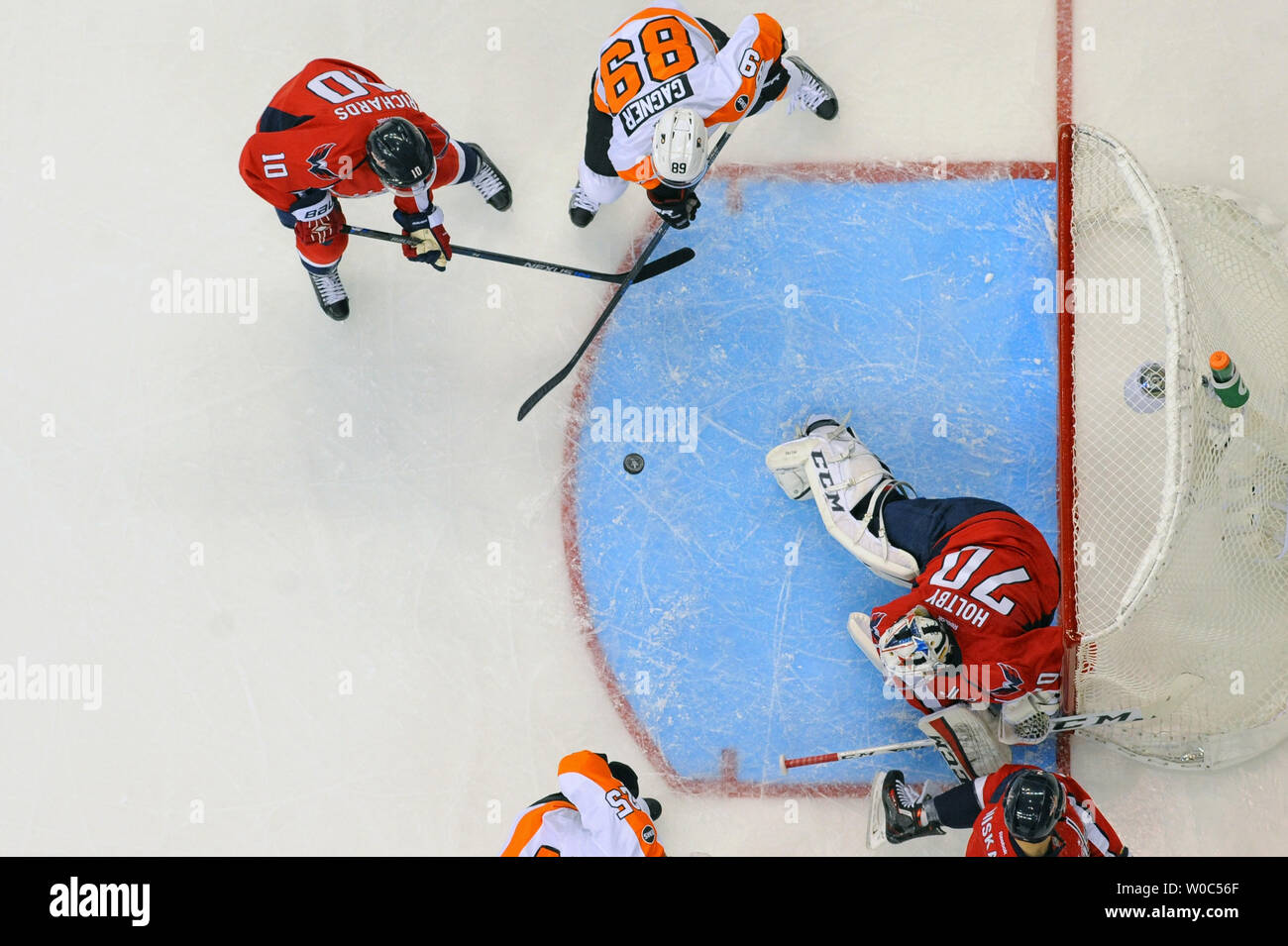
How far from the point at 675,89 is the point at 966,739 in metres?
2.23

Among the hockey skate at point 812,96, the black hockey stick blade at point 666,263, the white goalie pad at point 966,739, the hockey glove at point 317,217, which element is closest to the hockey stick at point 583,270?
the black hockey stick blade at point 666,263

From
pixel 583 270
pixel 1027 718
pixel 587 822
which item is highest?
pixel 583 270

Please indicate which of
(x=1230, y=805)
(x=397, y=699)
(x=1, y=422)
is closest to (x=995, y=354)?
(x=1230, y=805)

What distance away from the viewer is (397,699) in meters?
3.79

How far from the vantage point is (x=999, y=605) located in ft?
9.93

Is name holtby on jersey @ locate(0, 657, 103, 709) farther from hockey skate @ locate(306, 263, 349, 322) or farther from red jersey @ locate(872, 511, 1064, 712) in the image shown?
red jersey @ locate(872, 511, 1064, 712)

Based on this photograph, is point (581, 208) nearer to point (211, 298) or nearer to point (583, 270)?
point (583, 270)

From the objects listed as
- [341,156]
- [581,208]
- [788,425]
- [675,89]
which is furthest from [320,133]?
[788,425]

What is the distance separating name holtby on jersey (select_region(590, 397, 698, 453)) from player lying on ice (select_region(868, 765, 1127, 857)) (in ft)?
4.45

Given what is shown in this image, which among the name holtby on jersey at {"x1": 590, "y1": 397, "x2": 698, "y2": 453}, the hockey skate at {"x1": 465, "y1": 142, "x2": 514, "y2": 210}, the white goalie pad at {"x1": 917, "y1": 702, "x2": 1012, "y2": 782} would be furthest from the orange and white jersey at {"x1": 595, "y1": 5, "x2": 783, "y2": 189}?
the white goalie pad at {"x1": 917, "y1": 702, "x2": 1012, "y2": 782}

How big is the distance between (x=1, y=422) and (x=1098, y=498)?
4.00 metres

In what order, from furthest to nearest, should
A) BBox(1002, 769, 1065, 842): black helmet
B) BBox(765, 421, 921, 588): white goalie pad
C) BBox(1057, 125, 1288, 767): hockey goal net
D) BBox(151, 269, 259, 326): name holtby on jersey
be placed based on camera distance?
1. BBox(151, 269, 259, 326): name holtby on jersey
2. BBox(765, 421, 921, 588): white goalie pad
3. BBox(1057, 125, 1288, 767): hockey goal net
4. BBox(1002, 769, 1065, 842): black helmet

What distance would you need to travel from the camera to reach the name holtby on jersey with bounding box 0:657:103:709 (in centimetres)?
383
